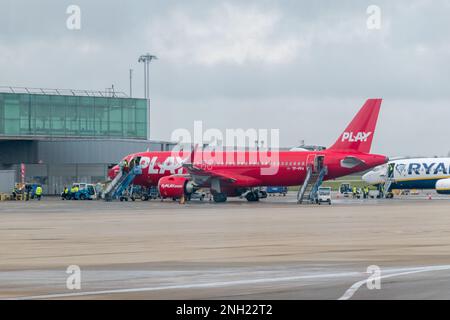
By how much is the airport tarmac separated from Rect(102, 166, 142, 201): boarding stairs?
4091 cm

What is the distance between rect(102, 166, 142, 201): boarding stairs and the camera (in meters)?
87.8

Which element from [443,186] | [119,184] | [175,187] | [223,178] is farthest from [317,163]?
[119,184]

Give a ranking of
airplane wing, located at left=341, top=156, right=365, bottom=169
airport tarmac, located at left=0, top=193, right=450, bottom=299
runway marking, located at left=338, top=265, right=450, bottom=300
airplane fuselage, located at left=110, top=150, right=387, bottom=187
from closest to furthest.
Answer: runway marking, located at left=338, top=265, right=450, bottom=300 < airport tarmac, located at left=0, top=193, right=450, bottom=299 < airplane wing, located at left=341, top=156, right=365, bottom=169 < airplane fuselage, located at left=110, top=150, right=387, bottom=187

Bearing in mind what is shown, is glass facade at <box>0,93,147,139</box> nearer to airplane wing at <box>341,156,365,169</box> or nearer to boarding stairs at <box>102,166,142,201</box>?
boarding stairs at <box>102,166,142,201</box>

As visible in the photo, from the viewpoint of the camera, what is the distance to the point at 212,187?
269 ft

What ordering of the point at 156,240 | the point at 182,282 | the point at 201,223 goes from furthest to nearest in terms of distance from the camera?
the point at 201,223, the point at 156,240, the point at 182,282

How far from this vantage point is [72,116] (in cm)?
11669

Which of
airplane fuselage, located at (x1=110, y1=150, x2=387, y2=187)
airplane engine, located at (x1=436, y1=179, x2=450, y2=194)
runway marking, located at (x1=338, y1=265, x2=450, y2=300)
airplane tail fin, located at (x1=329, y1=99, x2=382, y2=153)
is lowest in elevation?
airplane engine, located at (x1=436, y1=179, x2=450, y2=194)

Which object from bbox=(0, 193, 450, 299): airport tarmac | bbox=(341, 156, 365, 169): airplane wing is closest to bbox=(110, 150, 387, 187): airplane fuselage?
bbox=(341, 156, 365, 169): airplane wing

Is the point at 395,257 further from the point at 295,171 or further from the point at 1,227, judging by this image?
the point at 295,171

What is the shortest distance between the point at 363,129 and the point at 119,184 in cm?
2446

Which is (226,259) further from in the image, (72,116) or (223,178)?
(72,116)
